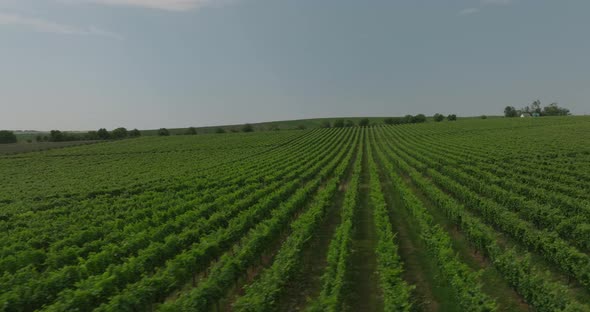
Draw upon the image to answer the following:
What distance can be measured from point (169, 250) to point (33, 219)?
39.1 feet

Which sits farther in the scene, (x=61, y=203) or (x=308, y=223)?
(x=61, y=203)

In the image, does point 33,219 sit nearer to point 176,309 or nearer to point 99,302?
point 99,302

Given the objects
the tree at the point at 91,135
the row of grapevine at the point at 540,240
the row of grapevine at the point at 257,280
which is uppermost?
the tree at the point at 91,135

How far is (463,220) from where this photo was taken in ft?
50.4

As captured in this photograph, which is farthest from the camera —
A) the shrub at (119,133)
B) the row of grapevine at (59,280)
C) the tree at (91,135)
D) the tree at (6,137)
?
the shrub at (119,133)

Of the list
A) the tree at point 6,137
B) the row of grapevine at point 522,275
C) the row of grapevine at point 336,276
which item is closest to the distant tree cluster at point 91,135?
the tree at point 6,137

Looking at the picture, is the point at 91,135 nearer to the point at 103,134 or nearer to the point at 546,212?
the point at 103,134

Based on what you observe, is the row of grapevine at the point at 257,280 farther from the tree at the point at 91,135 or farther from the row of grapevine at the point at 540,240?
the tree at the point at 91,135

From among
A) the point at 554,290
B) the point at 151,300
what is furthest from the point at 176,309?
the point at 554,290

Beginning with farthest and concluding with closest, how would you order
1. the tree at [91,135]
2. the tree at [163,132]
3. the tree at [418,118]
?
1. the tree at [418,118]
2. the tree at [163,132]
3. the tree at [91,135]

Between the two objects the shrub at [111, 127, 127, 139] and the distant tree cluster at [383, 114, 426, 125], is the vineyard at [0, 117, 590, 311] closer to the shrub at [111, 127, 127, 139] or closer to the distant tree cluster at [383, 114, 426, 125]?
the shrub at [111, 127, 127, 139]

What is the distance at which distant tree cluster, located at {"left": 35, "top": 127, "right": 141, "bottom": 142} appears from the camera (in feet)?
401

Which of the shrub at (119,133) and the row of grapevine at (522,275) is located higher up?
the shrub at (119,133)

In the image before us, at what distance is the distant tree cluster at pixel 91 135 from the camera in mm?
122375
